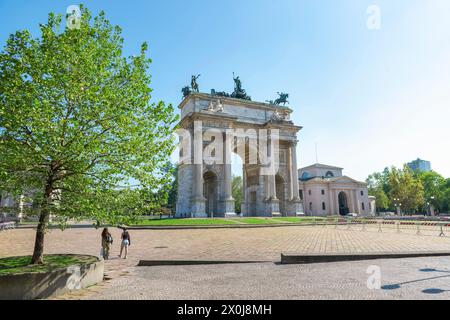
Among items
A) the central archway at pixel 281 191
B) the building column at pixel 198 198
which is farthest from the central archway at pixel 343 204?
the building column at pixel 198 198

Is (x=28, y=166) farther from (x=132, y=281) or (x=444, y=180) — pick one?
(x=444, y=180)

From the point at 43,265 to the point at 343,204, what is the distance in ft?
270

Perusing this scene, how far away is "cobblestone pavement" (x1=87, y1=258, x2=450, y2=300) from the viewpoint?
21.3 ft

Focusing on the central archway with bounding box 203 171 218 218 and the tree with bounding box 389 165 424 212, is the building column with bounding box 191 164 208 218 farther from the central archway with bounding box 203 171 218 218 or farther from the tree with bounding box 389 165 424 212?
the tree with bounding box 389 165 424 212

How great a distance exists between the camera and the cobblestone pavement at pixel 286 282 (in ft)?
21.3

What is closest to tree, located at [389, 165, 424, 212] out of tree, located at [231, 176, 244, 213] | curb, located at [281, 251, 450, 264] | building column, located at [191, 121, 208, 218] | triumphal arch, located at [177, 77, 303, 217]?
triumphal arch, located at [177, 77, 303, 217]

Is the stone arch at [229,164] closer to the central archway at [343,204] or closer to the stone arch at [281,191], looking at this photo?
the stone arch at [281,191]

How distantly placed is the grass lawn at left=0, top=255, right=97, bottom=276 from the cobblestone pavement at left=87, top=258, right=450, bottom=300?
1.28m

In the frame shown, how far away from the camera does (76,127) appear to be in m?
7.42

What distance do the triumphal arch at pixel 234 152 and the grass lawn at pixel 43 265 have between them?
1290 inches

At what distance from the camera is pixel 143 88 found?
8.77m

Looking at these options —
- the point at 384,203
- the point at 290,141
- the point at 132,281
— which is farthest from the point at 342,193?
the point at 132,281

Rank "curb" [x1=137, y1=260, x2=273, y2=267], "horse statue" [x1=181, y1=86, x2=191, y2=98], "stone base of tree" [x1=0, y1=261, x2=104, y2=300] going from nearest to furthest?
"stone base of tree" [x1=0, y1=261, x2=104, y2=300], "curb" [x1=137, y1=260, x2=273, y2=267], "horse statue" [x1=181, y1=86, x2=191, y2=98]

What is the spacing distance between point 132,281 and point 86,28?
24.5ft
